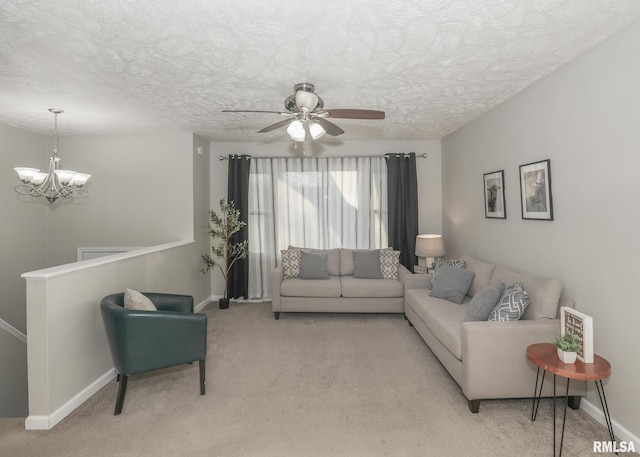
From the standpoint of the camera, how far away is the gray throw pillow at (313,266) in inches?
189

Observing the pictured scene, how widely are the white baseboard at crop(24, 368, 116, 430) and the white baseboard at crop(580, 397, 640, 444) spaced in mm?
3704

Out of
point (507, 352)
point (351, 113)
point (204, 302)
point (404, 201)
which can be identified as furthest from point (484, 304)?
point (204, 302)

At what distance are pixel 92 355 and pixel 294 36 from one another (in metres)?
2.97

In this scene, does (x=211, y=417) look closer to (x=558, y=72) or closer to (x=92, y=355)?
(x=92, y=355)

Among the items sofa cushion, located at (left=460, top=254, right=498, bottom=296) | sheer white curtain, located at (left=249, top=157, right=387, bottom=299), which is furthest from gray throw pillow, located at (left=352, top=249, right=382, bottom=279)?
sofa cushion, located at (left=460, top=254, right=498, bottom=296)

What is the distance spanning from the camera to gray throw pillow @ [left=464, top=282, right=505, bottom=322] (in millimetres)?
2734

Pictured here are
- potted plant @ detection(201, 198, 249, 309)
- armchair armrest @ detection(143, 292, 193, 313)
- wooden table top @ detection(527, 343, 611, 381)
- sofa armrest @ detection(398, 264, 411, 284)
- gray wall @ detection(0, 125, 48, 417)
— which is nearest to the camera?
wooden table top @ detection(527, 343, 611, 381)

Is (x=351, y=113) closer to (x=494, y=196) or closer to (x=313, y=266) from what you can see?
(x=494, y=196)

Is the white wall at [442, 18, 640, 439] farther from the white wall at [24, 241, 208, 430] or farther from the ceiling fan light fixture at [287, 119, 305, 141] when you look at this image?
the white wall at [24, 241, 208, 430]

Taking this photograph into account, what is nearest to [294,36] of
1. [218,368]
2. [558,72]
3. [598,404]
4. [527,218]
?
[558,72]

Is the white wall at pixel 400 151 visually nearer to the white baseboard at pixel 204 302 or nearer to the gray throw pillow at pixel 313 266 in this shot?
the gray throw pillow at pixel 313 266

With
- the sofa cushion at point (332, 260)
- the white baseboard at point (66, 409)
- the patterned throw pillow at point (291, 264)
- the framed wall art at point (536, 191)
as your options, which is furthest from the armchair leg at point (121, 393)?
the framed wall art at point (536, 191)

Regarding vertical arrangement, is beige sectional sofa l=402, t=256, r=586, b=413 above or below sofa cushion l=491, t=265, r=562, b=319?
below

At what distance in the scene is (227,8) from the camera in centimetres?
192
